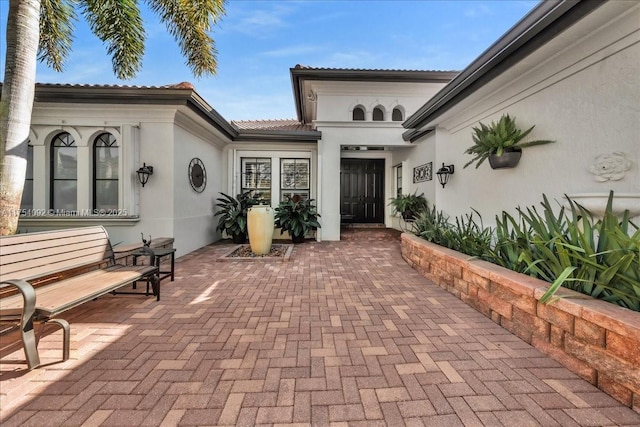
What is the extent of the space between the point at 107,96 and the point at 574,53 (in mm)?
6934

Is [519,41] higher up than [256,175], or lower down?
higher up

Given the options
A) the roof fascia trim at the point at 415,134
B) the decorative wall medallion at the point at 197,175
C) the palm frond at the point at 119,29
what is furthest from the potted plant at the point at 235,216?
the roof fascia trim at the point at 415,134

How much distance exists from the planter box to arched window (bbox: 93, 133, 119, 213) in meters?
6.18

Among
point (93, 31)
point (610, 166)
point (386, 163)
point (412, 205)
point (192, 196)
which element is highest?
point (93, 31)

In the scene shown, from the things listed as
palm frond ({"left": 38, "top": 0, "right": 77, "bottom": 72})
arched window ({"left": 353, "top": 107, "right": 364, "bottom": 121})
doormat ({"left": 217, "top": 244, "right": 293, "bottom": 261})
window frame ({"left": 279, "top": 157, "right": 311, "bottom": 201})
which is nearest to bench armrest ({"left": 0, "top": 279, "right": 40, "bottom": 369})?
doormat ({"left": 217, "top": 244, "right": 293, "bottom": 261})

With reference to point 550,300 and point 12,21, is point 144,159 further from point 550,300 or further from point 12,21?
point 550,300

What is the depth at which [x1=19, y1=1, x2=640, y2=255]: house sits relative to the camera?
288cm

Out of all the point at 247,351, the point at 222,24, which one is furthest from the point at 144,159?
the point at 247,351

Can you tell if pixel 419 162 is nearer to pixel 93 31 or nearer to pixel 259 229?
pixel 259 229

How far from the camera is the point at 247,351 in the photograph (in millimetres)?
2170

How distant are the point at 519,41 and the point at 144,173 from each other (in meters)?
5.93

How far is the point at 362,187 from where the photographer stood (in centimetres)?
1007

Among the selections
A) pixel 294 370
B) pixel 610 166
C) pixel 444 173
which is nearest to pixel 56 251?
pixel 294 370

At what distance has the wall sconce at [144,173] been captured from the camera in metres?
5.11
